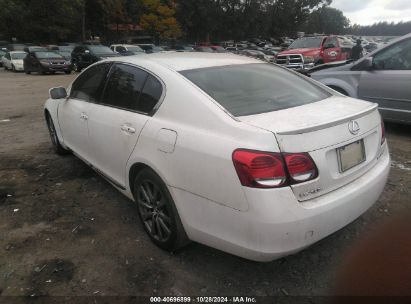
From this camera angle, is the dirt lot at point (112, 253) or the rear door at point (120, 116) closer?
the dirt lot at point (112, 253)

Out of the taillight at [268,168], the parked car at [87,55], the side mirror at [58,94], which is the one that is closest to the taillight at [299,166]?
the taillight at [268,168]

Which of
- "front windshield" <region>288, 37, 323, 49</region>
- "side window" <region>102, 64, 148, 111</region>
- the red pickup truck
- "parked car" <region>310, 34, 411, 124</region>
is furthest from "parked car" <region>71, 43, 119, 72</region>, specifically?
"side window" <region>102, 64, 148, 111</region>

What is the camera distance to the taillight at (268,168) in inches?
94.3

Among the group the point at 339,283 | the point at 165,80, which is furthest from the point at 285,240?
the point at 165,80

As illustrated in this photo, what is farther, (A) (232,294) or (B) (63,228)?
(B) (63,228)

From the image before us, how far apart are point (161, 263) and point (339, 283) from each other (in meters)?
1.33

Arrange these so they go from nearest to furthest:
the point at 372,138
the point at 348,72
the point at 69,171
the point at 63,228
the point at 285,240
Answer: the point at 285,240
the point at 372,138
the point at 63,228
the point at 69,171
the point at 348,72

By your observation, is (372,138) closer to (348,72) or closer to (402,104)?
(402,104)

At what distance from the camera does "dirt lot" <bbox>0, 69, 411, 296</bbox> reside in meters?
2.85

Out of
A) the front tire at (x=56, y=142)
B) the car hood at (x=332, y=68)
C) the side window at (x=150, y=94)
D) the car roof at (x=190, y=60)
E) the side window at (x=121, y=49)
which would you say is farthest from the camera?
the side window at (x=121, y=49)

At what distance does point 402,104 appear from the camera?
605 centimetres

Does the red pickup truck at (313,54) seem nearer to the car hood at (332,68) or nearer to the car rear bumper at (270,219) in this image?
the car hood at (332,68)

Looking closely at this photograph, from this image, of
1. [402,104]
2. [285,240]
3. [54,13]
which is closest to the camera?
[285,240]

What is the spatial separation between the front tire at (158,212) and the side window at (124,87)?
67 cm
